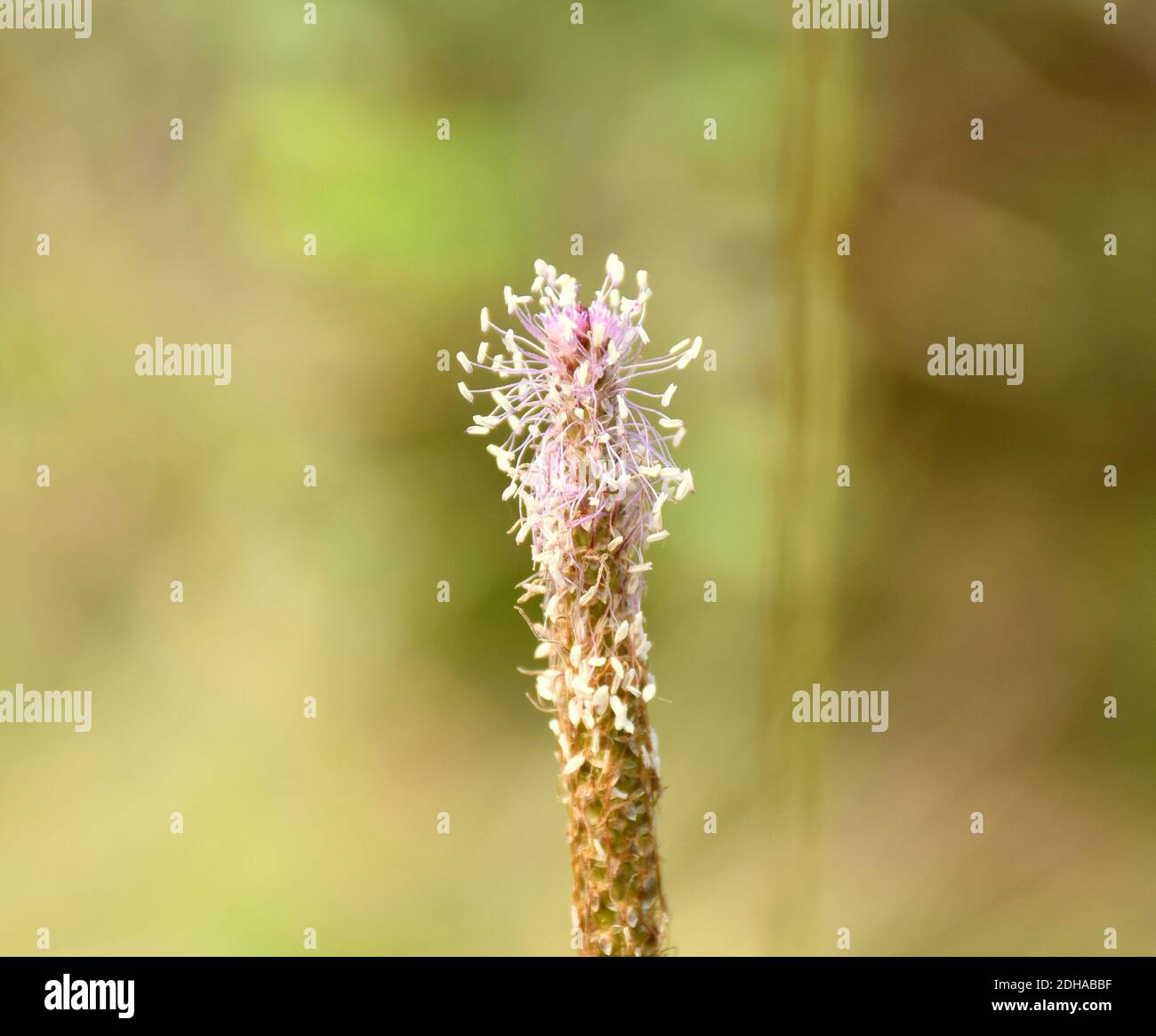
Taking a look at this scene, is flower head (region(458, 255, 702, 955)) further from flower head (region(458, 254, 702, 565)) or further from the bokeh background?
the bokeh background

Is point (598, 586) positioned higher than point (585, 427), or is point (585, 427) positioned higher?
point (585, 427)

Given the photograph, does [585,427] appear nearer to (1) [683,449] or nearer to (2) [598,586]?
(2) [598,586]

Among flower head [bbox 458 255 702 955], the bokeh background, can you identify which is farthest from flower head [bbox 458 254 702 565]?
the bokeh background

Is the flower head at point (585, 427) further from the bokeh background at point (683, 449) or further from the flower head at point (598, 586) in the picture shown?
the bokeh background at point (683, 449)

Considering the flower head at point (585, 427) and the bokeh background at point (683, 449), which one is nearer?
the flower head at point (585, 427)

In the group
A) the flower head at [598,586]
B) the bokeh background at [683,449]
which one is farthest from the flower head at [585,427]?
the bokeh background at [683,449]

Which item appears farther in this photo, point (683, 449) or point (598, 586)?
point (683, 449)

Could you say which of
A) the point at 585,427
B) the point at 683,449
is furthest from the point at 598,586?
the point at 683,449

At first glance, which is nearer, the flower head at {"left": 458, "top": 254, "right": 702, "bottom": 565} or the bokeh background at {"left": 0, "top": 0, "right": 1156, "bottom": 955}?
the flower head at {"left": 458, "top": 254, "right": 702, "bottom": 565}
